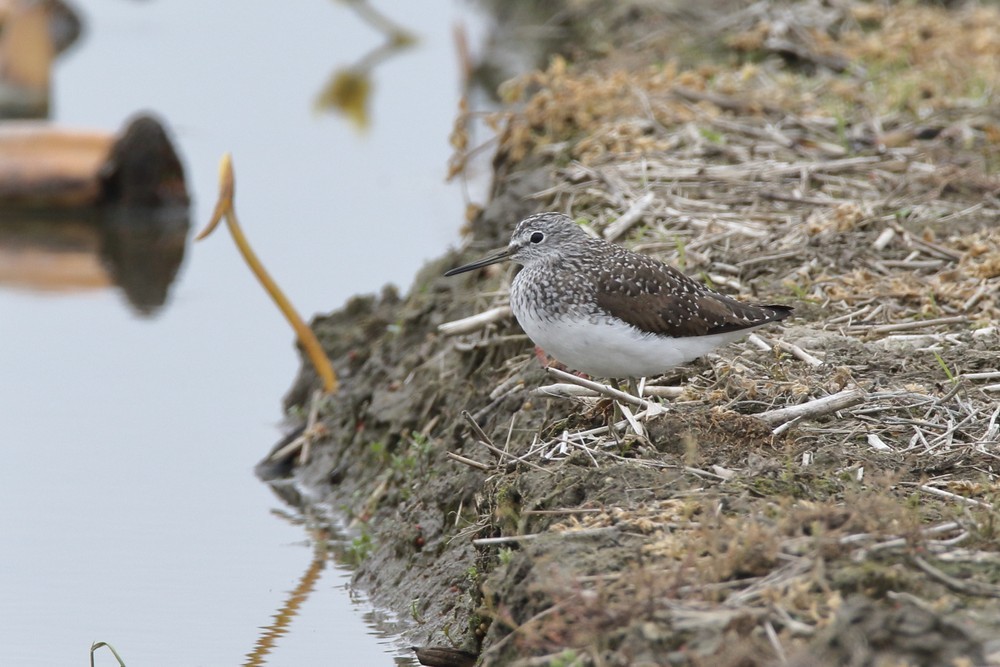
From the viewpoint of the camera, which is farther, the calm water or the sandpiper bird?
the calm water

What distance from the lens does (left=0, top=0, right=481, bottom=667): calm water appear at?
7.93m

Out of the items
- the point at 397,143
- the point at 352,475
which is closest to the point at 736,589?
the point at 352,475

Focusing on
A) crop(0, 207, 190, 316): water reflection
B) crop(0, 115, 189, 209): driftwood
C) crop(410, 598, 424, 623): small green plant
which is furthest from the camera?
crop(0, 115, 189, 209): driftwood

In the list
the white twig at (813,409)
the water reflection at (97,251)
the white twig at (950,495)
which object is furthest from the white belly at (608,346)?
the water reflection at (97,251)

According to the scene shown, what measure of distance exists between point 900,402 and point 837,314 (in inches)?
52.4

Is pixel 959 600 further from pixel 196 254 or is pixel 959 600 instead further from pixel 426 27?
pixel 426 27

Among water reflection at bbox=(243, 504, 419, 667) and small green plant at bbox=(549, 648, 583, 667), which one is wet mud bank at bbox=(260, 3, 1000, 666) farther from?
water reflection at bbox=(243, 504, 419, 667)

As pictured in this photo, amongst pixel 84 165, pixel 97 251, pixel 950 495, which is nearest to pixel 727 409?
pixel 950 495

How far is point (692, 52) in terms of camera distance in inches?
604

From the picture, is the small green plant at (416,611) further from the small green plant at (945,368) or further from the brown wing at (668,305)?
the small green plant at (945,368)

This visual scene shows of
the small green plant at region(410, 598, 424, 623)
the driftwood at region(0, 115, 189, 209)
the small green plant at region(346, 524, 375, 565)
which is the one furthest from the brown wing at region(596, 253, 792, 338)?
the driftwood at region(0, 115, 189, 209)

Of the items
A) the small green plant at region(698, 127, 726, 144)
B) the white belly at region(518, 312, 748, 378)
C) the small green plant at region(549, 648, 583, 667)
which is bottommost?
the small green plant at region(549, 648, 583, 667)

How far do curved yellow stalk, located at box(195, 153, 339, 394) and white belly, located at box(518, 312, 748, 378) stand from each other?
12.4 ft

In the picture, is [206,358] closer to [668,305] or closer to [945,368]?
[668,305]
